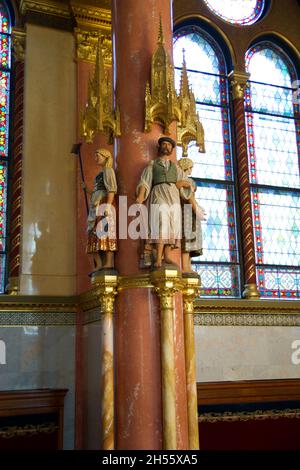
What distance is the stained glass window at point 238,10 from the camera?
947cm

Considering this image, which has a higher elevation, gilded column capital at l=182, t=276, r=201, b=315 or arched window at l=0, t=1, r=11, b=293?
arched window at l=0, t=1, r=11, b=293

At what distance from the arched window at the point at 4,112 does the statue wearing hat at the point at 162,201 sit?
259 centimetres

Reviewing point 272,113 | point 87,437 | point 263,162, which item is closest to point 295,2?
point 272,113

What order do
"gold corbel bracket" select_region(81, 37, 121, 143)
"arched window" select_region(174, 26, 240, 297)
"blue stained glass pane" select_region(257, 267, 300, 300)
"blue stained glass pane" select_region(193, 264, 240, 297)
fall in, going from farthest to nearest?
"blue stained glass pane" select_region(257, 267, 300, 300) → "arched window" select_region(174, 26, 240, 297) → "blue stained glass pane" select_region(193, 264, 240, 297) → "gold corbel bracket" select_region(81, 37, 121, 143)

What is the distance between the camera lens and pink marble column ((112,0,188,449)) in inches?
199

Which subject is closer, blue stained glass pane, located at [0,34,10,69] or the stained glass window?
blue stained glass pane, located at [0,34,10,69]

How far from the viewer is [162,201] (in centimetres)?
536

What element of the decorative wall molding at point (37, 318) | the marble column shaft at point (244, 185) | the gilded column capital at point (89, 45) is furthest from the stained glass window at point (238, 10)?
the decorative wall molding at point (37, 318)

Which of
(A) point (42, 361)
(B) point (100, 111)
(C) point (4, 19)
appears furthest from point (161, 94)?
(C) point (4, 19)

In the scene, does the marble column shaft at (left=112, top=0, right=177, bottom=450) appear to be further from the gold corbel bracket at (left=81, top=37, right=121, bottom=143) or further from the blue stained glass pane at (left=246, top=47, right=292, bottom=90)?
the blue stained glass pane at (left=246, top=47, right=292, bottom=90)

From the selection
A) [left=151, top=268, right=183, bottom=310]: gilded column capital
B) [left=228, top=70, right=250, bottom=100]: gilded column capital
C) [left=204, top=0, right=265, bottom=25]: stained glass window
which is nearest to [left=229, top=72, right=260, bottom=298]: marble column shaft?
[left=228, top=70, right=250, bottom=100]: gilded column capital

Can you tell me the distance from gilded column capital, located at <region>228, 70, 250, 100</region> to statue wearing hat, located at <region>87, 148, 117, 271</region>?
404 cm

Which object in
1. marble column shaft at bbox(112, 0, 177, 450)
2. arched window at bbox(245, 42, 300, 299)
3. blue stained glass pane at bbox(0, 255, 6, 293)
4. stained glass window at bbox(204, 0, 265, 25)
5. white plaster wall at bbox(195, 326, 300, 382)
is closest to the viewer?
marble column shaft at bbox(112, 0, 177, 450)

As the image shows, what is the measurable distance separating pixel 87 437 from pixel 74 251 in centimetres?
218
